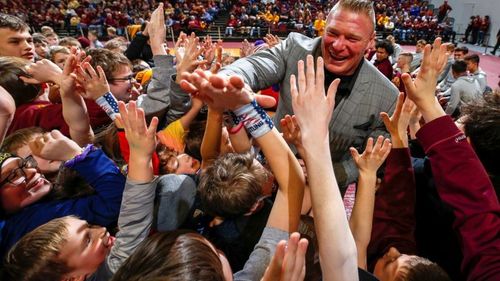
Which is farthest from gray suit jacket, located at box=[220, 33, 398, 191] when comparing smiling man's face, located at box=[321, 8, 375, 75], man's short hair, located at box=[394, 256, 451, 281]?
man's short hair, located at box=[394, 256, 451, 281]

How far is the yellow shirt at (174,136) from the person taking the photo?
83.4 inches

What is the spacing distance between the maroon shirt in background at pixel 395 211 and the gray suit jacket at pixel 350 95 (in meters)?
0.44

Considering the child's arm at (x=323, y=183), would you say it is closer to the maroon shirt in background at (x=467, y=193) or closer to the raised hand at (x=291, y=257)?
the raised hand at (x=291, y=257)

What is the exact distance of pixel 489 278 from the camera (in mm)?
1016

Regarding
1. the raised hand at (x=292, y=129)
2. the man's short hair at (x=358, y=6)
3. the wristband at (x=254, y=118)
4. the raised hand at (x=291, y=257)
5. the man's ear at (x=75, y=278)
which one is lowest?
the man's ear at (x=75, y=278)

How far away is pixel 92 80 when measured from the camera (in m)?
1.73

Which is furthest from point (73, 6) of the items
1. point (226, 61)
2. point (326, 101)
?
point (326, 101)

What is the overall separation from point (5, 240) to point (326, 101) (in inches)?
51.0

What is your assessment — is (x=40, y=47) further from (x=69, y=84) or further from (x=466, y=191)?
(x=466, y=191)

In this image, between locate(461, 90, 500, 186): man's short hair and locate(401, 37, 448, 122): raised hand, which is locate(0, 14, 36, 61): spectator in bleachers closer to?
locate(401, 37, 448, 122): raised hand

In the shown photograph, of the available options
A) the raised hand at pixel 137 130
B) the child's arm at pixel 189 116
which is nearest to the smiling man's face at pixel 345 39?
the child's arm at pixel 189 116

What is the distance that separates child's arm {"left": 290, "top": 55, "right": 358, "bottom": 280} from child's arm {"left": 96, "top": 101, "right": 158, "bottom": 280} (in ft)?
1.73

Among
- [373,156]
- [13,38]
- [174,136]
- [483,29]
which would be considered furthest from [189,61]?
[483,29]

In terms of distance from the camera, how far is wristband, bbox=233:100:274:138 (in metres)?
1.19
